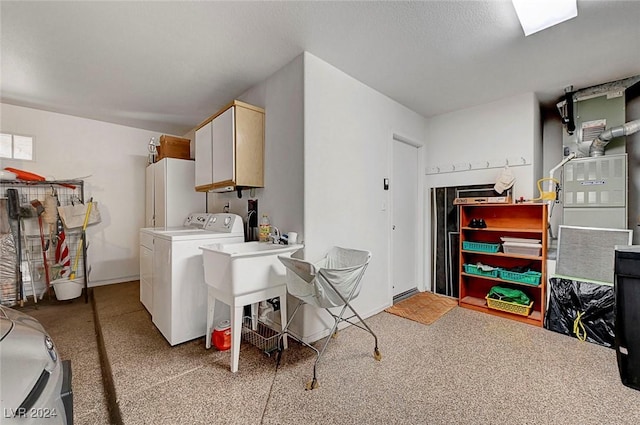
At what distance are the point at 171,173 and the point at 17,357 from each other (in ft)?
10.4

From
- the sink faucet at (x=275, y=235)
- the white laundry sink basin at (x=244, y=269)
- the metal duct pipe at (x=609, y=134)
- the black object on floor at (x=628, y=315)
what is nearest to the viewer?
the black object on floor at (x=628, y=315)

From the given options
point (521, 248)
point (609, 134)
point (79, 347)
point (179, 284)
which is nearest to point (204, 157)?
point (179, 284)

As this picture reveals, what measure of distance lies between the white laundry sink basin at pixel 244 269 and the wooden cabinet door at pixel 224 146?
842 mm

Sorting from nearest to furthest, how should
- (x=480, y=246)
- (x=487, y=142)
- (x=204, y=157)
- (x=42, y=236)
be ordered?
(x=204, y=157), (x=480, y=246), (x=487, y=142), (x=42, y=236)

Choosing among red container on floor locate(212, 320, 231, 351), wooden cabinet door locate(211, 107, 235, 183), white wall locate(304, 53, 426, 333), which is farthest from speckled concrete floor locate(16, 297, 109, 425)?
wooden cabinet door locate(211, 107, 235, 183)

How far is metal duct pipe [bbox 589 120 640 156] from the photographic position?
2514 mm

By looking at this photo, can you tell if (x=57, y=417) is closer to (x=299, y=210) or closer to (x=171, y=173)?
(x=299, y=210)

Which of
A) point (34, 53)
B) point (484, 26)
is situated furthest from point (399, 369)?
point (34, 53)

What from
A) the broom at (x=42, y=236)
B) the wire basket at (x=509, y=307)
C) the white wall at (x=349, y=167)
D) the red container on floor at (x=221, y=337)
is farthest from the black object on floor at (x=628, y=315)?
the broom at (x=42, y=236)

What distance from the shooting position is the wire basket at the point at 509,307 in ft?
9.00

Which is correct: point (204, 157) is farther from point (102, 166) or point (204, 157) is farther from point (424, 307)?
point (424, 307)

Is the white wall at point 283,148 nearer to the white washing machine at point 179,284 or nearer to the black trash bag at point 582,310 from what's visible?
the white washing machine at point 179,284

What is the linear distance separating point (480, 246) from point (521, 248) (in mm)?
381

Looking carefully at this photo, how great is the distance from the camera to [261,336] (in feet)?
7.29
